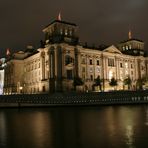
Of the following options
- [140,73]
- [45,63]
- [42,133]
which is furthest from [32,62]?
[42,133]

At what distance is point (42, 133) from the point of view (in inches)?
847

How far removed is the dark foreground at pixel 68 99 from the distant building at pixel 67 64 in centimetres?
2302

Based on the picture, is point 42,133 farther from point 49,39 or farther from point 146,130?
point 49,39

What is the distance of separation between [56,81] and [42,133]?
227ft

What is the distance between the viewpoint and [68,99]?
67000 mm

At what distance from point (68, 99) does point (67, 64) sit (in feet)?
98.2

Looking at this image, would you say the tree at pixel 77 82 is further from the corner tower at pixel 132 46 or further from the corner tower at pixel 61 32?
the corner tower at pixel 132 46

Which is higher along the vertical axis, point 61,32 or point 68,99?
point 61,32

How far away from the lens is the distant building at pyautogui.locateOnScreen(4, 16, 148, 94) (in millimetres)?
93312

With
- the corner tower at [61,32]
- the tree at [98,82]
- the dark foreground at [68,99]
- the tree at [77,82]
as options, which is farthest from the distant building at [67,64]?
the dark foreground at [68,99]

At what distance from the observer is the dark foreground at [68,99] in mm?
65438

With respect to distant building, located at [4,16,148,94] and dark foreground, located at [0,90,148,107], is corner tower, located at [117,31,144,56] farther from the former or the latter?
dark foreground, located at [0,90,148,107]


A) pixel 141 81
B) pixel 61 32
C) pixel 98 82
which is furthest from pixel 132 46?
pixel 61 32

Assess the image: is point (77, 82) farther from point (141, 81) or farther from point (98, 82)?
point (141, 81)
